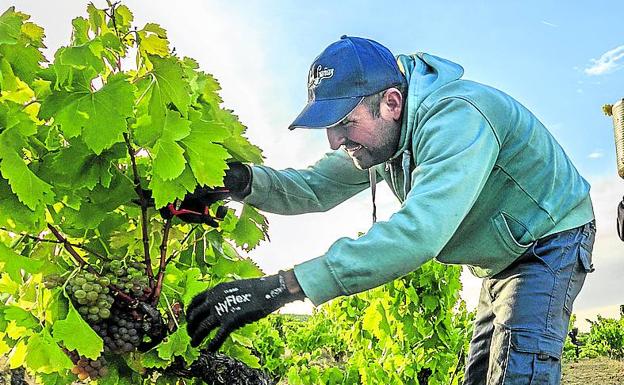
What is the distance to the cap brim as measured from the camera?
2764mm

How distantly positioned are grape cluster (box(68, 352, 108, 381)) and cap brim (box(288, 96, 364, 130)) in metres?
1.12

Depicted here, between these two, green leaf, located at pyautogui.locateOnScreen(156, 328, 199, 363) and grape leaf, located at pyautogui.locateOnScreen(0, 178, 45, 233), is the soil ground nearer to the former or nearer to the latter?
green leaf, located at pyautogui.locateOnScreen(156, 328, 199, 363)

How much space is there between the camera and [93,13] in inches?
110

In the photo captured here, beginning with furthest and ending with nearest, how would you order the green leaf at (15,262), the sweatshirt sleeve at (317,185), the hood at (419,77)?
the sweatshirt sleeve at (317,185), the hood at (419,77), the green leaf at (15,262)

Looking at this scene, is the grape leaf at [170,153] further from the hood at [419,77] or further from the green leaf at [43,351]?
the hood at [419,77]

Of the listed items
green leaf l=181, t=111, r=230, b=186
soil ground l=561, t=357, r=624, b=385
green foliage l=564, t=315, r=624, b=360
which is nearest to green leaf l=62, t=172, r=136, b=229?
green leaf l=181, t=111, r=230, b=186

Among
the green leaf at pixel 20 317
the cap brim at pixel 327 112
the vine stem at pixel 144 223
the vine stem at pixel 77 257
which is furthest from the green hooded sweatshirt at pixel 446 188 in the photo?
the green leaf at pixel 20 317

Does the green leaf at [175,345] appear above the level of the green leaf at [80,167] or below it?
below

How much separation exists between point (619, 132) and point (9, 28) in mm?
4047

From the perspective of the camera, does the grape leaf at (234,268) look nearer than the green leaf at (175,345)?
No

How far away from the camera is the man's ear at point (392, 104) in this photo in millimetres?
2879

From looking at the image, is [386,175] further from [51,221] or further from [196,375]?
[51,221]

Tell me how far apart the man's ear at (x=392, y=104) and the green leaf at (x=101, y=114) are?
0.99m

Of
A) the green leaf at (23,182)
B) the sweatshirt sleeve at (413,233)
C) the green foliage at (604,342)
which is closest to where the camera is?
the sweatshirt sleeve at (413,233)
